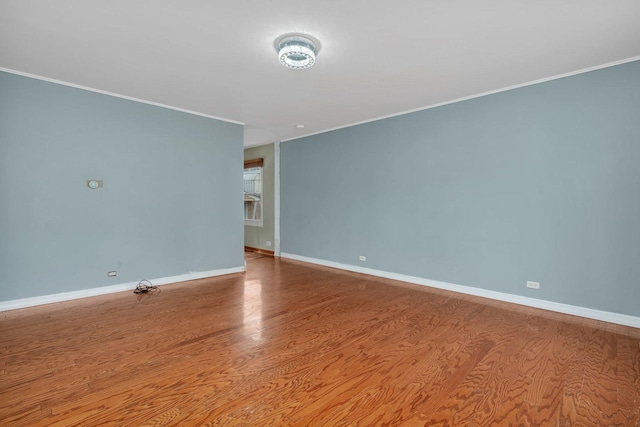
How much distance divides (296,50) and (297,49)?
0.04ft

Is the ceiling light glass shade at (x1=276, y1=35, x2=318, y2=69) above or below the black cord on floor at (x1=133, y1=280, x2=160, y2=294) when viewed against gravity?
above

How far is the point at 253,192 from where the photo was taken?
748 cm

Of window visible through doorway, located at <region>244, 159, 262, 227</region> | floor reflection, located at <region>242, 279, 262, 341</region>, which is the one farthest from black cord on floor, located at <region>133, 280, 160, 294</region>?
window visible through doorway, located at <region>244, 159, 262, 227</region>

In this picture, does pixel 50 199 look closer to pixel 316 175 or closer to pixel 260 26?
pixel 260 26

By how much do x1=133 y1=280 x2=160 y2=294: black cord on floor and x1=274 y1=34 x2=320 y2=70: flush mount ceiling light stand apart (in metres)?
3.37

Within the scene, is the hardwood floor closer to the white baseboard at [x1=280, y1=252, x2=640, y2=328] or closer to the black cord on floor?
the white baseboard at [x1=280, y1=252, x2=640, y2=328]

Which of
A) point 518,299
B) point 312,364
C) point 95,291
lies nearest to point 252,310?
point 312,364

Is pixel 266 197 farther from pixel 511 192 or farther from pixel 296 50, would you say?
pixel 511 192

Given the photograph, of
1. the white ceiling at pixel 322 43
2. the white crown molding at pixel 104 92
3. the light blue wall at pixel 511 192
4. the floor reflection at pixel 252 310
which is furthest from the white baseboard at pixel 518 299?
the white crown molding at pixel 104 92

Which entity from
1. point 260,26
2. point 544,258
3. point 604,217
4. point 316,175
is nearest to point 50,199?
point 260,26

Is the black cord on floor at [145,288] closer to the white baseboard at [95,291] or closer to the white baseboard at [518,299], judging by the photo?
the white baseboard at [95,291]

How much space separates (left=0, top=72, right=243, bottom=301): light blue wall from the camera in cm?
334

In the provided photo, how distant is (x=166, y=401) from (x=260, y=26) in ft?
8.79

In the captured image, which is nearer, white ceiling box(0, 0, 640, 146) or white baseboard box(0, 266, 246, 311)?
white ceiling box(0, 0, 640, 146)
